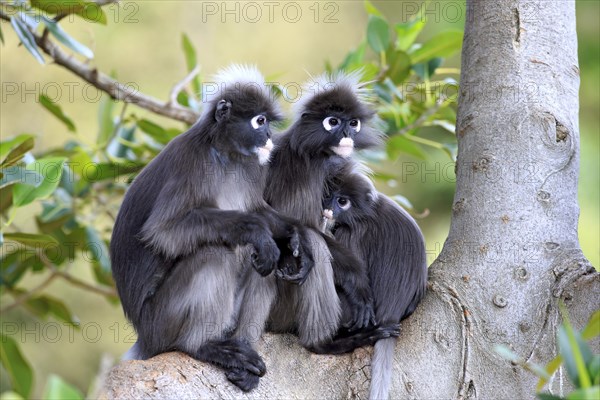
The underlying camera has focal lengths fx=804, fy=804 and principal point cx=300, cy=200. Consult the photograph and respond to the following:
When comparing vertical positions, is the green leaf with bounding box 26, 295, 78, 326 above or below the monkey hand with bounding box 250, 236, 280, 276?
below

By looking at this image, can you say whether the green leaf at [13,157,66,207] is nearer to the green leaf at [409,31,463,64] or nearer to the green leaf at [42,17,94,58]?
the green leaf at [42,17,94,58]

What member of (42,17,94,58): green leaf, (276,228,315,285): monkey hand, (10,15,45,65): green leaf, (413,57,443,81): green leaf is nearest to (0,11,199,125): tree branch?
(42,17,94,58): green leaf

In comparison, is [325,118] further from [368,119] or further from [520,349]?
[520,349]

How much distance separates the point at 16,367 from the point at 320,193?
6.87ft

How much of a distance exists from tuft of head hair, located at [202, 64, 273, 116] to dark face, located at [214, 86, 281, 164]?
0.10ft

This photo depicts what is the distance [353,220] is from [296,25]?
778 centimetres

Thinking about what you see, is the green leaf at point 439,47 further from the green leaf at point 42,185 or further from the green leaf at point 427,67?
the green leaf at point 42,185

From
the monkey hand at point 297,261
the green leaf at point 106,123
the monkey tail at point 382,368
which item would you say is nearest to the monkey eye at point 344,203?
the monkey hand at point 297,261

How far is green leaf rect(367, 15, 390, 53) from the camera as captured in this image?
15.4 feet

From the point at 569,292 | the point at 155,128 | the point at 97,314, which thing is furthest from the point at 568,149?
the point at 97,314

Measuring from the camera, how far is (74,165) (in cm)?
477

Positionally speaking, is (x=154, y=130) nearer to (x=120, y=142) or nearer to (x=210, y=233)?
(x=120, y=142)

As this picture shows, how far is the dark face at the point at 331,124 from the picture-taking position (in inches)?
150

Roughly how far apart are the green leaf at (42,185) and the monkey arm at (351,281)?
3.96 feet
